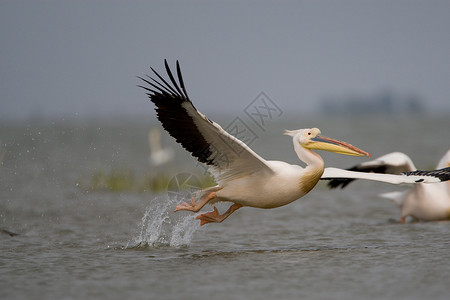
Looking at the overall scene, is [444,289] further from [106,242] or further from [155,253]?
[106,242]

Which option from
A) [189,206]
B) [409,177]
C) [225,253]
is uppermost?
[409,177]

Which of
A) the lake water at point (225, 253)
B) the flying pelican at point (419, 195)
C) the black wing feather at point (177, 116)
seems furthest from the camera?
the flying pelican at point (419, 195)

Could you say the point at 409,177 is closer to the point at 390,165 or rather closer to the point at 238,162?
the point at 238,162

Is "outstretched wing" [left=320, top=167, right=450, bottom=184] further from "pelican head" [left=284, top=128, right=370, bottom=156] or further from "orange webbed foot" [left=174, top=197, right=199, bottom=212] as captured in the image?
"orange webbed foot" [left=174, top=197, right=199, bottom=212]

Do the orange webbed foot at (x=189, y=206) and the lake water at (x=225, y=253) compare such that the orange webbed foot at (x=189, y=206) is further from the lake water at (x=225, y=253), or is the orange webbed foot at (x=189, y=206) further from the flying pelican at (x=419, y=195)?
the flying pelican at (x=419, y=195)

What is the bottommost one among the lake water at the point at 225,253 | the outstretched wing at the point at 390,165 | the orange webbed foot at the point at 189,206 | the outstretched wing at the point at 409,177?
the lake water at the point at 225,253

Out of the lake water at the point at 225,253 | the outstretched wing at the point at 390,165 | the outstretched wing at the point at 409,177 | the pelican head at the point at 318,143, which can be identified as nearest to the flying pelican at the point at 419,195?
the outstretched wing at the point at 390,165

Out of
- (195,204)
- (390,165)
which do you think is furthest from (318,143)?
(390,165)

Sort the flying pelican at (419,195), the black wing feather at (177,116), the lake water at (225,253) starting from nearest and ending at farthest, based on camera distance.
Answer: the lake water at (225,253)
the black wing feather at (177,116)
the flying pelican at (419,195)

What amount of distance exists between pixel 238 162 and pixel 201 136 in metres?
0.57

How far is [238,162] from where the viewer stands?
7.88 m

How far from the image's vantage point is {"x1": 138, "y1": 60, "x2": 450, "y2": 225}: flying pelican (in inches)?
291

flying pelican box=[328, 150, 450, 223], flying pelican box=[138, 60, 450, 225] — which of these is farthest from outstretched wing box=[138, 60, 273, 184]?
flying pelican box=[328, 150, 450, 223]

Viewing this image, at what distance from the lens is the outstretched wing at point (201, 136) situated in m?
7.23
